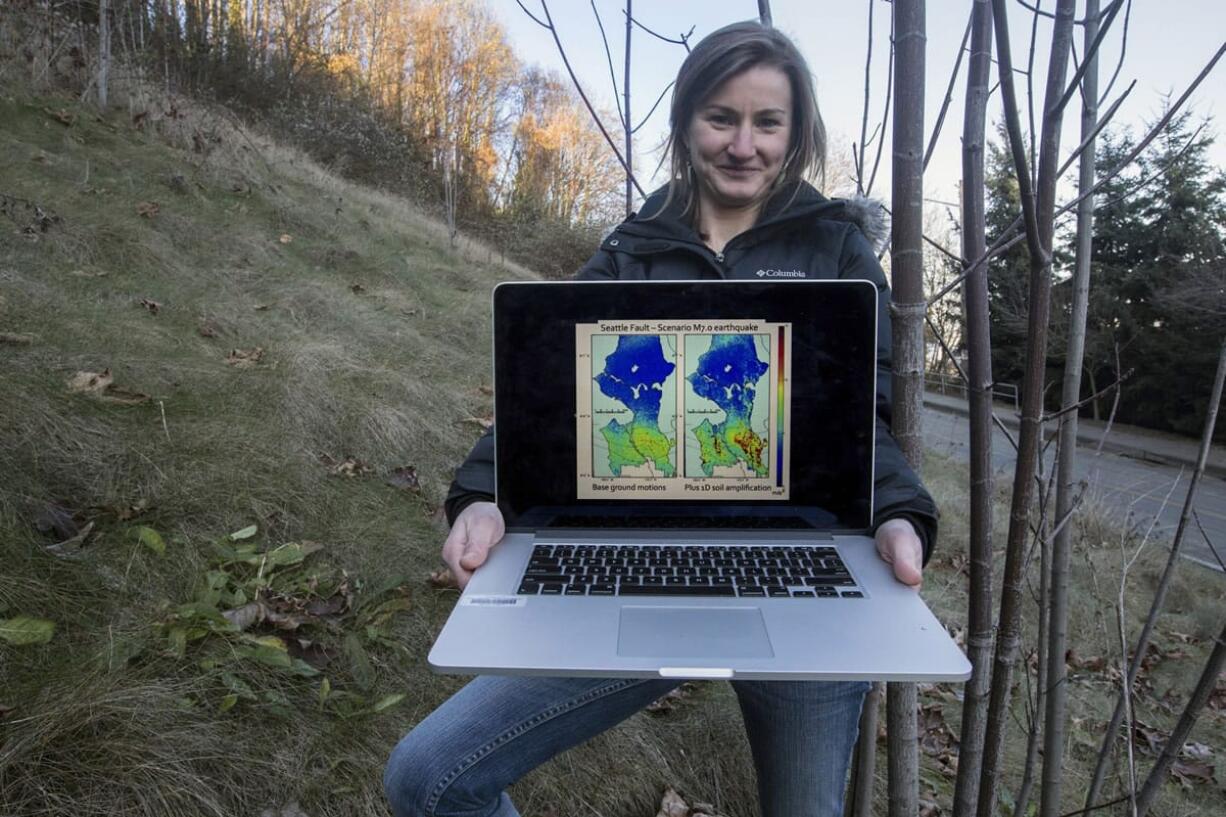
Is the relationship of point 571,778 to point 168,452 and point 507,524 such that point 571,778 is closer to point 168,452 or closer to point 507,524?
point 507,524

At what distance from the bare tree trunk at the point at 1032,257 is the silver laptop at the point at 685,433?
0.22m

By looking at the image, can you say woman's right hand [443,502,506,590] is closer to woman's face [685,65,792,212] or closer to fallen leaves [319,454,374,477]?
woman's face [685,65,792,212]

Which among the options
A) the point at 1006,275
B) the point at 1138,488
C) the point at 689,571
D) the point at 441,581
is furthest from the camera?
the point at 1138,488

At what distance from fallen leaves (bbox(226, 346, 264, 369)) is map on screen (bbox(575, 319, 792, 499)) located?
351cm

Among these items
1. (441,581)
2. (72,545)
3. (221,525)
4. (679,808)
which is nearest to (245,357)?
(221,525)

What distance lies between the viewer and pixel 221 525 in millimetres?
2688

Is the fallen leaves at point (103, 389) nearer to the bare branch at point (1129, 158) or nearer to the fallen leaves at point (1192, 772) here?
the bare branch at point (1129, 158)

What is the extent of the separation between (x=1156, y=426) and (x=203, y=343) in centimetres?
1815

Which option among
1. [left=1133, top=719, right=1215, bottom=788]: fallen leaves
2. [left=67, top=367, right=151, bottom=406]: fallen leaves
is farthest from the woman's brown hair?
[left=67, top=367, right=151, bottom=406]: fallen leaves

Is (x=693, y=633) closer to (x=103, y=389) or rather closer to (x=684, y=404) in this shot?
(x=684, y=404)

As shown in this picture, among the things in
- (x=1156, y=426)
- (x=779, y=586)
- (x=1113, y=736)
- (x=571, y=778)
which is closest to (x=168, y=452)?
(x=571, y=778)

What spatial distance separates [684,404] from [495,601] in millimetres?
464

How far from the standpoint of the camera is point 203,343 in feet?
14.4

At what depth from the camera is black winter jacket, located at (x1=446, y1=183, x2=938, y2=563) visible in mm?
1312
